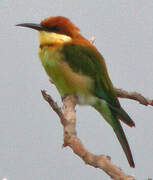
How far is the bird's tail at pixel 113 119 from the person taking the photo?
273 centimetres

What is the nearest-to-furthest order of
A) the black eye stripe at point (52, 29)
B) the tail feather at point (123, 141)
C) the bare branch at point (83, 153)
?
the bare branch at point (83, 153)
the tail feather at point (123, 141)
the black eye stripe at point (52, 29)

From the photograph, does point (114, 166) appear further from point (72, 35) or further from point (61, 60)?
point (72, 35)

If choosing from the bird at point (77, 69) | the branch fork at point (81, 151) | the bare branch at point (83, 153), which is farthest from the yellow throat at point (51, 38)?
the bare branch at point (83, 153)

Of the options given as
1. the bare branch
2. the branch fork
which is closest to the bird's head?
the branch fork

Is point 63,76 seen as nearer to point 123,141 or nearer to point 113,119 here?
point 113,119

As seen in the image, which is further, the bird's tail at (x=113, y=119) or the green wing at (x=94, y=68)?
the green wing at (x=94, y=68)

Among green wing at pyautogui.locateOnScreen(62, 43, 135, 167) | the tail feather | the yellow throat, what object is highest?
the yellow throat

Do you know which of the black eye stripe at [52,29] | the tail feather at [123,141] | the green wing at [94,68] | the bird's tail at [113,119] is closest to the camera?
the tail feather at [123,141]

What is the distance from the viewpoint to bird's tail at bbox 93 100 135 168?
8.95 ft

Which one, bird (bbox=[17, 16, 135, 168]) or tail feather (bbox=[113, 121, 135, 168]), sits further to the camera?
bird (bbox=[17, 16, 135, 168])

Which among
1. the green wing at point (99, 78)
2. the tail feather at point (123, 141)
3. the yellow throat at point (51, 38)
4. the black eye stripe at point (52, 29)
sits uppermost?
the black eye stripe at point (52, 29)

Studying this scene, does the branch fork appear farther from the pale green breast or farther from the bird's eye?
the bird's eye

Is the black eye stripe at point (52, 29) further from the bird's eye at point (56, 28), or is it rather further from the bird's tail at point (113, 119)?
the bird's tail at point (113, 119)

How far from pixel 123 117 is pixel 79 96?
0.32m
